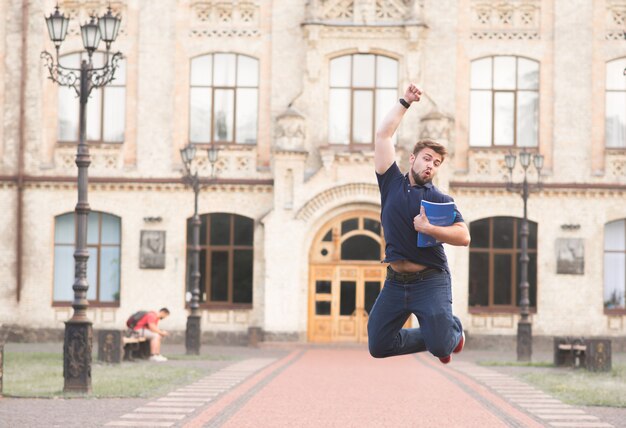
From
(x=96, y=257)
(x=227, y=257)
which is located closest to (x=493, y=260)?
(x=227, y=257)

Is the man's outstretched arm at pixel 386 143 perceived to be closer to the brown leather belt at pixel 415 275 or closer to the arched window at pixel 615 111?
the brown leather belt at pixel 415 275

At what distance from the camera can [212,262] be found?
3591cm

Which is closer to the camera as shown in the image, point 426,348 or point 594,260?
point 426,348

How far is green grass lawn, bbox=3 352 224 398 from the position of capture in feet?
57.4

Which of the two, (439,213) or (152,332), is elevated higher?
(439,213)

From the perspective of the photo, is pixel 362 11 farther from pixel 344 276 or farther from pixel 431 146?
pixel 431 146

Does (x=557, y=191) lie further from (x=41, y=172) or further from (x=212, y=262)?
(x=41, y=172)

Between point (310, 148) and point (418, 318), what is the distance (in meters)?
26.5

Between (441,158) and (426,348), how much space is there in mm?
1442

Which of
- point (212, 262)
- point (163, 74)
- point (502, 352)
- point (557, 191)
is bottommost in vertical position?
point (502, 352)

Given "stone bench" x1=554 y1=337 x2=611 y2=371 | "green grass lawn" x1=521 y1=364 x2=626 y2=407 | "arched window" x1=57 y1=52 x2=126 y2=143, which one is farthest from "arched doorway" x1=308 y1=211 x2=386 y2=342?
"green grass lawn" x1=521 y1=364 x2=626 y2=407

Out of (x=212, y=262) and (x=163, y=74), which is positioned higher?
(x=163, y=74)

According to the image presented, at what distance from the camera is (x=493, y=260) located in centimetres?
3578

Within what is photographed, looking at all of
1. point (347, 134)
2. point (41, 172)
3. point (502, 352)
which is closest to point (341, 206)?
point (347, 134)
